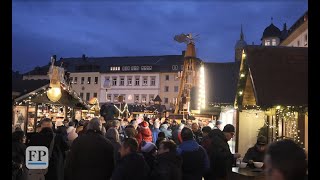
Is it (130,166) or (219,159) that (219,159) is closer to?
(219,159)

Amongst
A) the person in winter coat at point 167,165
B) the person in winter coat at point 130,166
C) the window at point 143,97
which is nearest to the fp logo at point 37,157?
the person in winter coat at point 130,166

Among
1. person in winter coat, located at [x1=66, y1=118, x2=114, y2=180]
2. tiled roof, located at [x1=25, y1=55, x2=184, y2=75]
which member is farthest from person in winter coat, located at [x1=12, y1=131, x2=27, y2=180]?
tiled roof, located at [x1=25, y1=55, x2=184, y2=75]

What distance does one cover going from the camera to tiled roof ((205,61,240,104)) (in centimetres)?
1838

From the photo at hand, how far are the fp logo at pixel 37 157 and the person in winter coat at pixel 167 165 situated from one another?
2.23 metres

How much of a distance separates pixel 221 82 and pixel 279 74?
10.4 m

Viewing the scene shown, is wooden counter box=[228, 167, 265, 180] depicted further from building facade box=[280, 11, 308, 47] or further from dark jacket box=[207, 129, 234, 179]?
building facade box=[280, 11, 308, 47]

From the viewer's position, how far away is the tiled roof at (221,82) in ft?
60.3

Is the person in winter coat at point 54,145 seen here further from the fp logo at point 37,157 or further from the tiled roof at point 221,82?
the tiled roof at point 221,82

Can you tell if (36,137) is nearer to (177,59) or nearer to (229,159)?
(229,159)

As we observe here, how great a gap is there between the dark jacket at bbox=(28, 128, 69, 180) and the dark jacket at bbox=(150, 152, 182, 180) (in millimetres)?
2312

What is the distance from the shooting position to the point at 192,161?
6398mm

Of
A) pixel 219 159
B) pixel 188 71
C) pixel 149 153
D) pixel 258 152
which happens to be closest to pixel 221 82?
pixel 188 71
